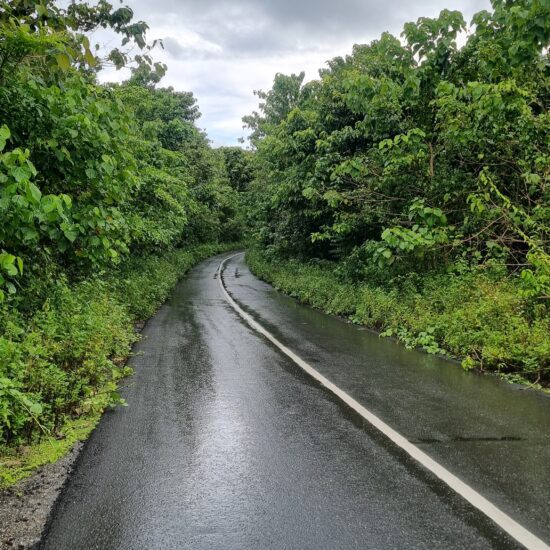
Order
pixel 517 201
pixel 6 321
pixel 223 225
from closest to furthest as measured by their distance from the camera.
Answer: pixel 6 321 < pixel 517 201 < pixel 223 225

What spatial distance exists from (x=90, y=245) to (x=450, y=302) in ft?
23.4

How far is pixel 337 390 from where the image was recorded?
6844 millimetres

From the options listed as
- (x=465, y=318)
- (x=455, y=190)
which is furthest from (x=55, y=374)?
(x=455, y=190)

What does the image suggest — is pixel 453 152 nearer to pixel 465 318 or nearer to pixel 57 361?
pixel 465 318

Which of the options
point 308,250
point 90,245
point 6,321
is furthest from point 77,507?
point 308,250

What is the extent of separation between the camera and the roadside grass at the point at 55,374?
4.45m

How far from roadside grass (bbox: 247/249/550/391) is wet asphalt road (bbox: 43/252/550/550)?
590 millimetres

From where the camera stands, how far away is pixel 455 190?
39.2ft

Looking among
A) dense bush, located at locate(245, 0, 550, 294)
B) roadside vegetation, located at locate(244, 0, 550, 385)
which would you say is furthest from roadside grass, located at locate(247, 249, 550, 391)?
dense bush, located at locate(245, 0, 550, 294)

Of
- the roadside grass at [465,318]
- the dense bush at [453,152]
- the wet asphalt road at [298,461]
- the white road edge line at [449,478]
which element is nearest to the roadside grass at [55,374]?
the wet asphalt road at [298,461]

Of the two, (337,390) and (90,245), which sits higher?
(90,245)

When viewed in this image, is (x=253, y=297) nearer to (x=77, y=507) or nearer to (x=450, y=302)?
(x=450, y=302)

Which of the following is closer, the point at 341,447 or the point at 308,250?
the point at 341,447

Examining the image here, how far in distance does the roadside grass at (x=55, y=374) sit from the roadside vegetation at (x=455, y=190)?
5.67m
